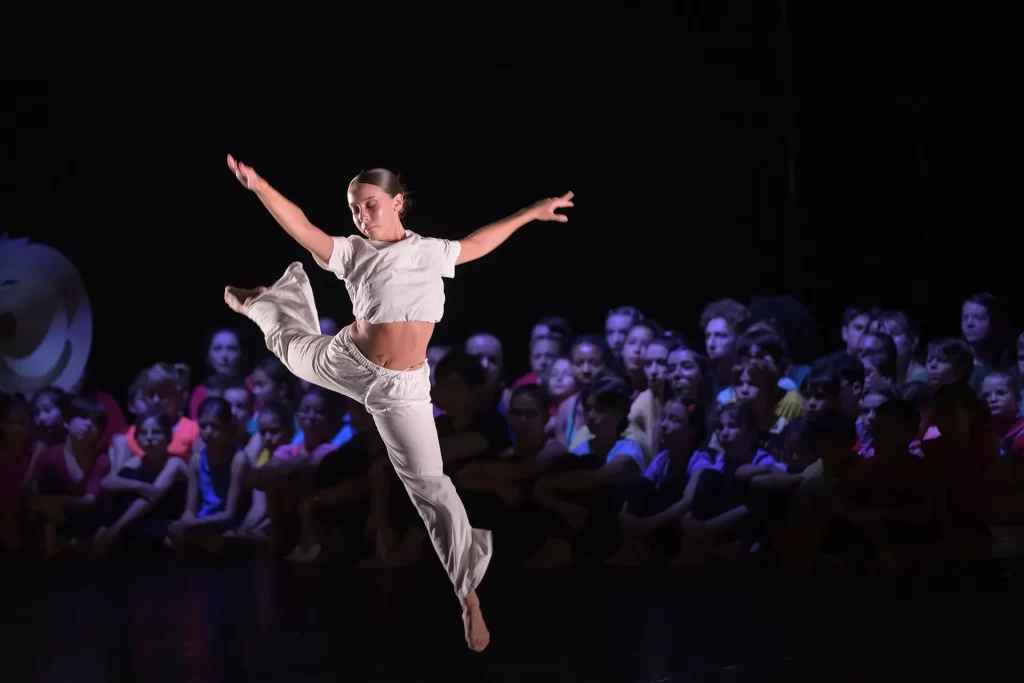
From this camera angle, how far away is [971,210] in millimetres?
6191

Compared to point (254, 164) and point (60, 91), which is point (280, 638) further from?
point (60, 91)

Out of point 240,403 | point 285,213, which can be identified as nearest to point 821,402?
point 240,403

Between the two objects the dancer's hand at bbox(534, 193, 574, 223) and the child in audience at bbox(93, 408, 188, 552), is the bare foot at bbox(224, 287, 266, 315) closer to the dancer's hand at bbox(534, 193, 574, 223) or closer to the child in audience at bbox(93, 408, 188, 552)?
the dancer's hand at bbox(534, 193, 574, 223)

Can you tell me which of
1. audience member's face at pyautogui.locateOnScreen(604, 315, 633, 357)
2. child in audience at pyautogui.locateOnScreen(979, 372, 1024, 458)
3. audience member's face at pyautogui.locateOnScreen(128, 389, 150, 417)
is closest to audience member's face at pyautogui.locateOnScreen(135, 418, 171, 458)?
audience member's face at pyautogui.locateOnScreen(128, 389, 150, 417)

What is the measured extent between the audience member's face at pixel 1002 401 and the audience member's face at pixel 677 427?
1220 millimetres

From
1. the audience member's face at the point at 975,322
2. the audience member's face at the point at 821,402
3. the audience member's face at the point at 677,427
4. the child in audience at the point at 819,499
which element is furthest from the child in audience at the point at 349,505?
the audience member's face at the point at 975,322

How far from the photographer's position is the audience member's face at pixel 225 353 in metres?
6.15

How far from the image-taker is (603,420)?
5133mm

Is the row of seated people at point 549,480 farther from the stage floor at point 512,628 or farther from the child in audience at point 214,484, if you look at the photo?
the stage floor at point 512,628

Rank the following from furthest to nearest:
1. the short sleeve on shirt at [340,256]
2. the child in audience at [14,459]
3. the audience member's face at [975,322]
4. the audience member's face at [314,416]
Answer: the child in audience at [14,459] → the audience member's face at [314,416] → the audience member's face at [975,322] → the short sleeve on shirt at [340,256]

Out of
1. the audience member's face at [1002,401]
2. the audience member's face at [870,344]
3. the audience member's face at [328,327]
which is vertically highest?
the audience member's face at [328,327]

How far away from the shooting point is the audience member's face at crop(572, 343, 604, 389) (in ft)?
18.3

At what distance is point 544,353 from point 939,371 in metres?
1.76

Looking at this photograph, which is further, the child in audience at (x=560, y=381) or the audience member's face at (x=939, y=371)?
the child in audience at (x=560, y=381)
